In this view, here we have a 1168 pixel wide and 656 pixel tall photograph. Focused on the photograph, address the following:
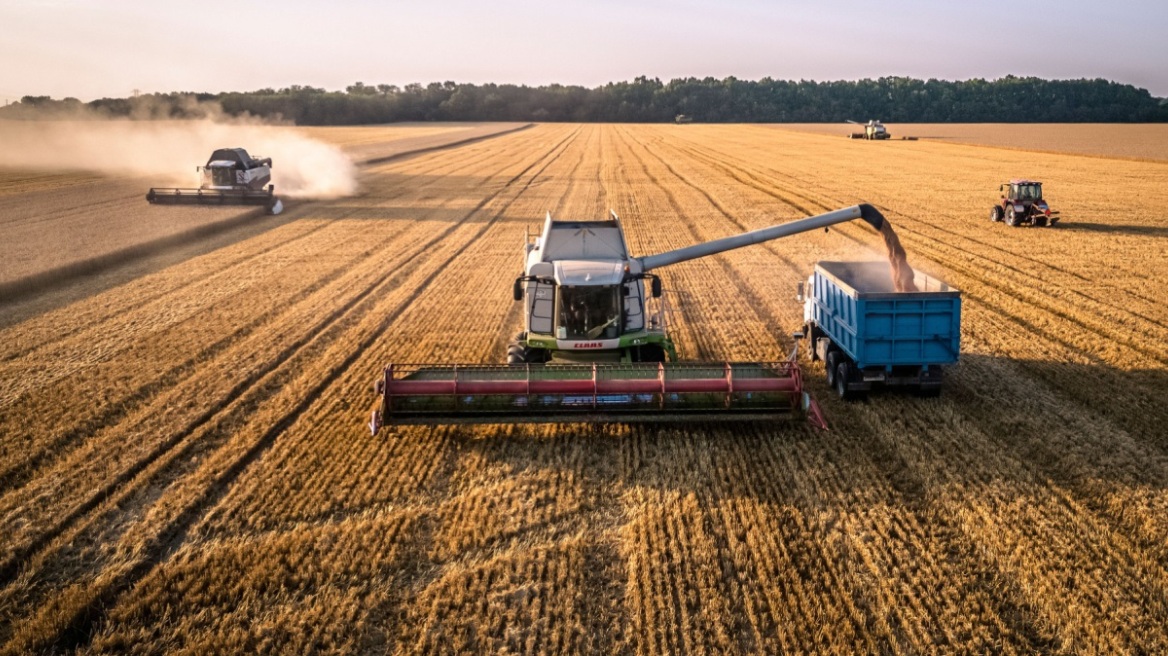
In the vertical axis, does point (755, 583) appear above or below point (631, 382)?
below

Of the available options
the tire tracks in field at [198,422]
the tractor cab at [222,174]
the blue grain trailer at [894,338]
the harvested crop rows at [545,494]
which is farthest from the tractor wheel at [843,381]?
the tractor cab at [222,174]

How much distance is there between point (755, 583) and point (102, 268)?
19.8m

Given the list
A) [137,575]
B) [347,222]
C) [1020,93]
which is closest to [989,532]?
[137,575]

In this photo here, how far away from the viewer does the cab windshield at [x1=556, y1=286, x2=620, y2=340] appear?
12.0 m

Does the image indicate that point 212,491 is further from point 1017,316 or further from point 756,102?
point 756,102

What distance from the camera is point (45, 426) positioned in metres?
11.7

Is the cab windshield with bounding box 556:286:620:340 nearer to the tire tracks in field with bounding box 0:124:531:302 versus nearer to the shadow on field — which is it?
the tire tracks in field with bounding box 0:124:531:302

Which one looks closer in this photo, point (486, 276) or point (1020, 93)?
point (486, 276)

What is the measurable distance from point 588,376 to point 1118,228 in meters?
22.8

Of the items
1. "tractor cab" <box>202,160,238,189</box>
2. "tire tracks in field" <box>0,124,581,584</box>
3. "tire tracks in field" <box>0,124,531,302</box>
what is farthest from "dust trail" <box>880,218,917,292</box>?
"tractor cab" <box>202,160,238,189</box>

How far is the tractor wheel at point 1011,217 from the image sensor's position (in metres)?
27.8

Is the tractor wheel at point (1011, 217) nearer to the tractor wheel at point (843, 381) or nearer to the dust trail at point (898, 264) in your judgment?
the dust trail at point (898, 264)

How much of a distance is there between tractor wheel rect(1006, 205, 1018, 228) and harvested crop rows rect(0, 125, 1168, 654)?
8.02 m

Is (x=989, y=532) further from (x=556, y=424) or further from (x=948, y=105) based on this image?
(x=948, y=105)
